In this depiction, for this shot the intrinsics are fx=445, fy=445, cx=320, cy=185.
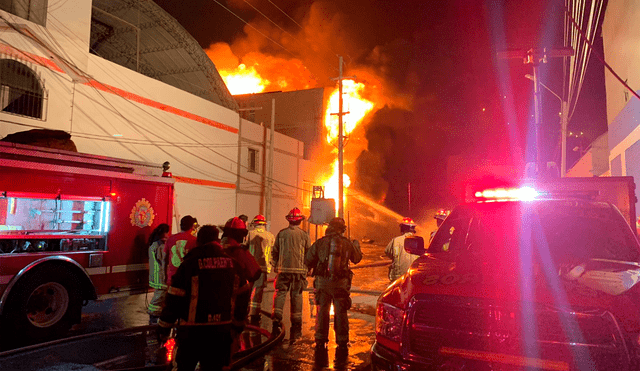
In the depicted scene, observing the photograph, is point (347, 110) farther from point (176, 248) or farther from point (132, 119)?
point (176, 248)

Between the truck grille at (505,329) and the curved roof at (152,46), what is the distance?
67.7ft

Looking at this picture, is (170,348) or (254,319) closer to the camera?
(170,348)

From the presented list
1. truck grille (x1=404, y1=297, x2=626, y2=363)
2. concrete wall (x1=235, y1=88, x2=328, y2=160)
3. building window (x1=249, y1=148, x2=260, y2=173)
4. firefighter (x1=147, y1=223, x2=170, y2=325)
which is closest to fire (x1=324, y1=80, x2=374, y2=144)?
concrete wall (x1=235, y1=88, x2=328, y2=160)

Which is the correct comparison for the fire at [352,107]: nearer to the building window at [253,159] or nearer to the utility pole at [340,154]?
the utility pole at [340,154]

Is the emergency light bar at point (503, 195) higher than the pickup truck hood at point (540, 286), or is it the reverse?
the emergency light bar at point (503, 195)

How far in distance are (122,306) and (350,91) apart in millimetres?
24676

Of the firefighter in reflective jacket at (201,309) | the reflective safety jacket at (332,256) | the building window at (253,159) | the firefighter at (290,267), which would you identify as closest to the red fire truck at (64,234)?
the firefighter at (290,267)

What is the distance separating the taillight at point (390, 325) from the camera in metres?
3.05

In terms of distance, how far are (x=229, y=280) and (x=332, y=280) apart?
2736mm

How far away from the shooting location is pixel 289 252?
7.52 m

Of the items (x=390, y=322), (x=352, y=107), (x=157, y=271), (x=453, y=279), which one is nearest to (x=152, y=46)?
(x=352, y=107)

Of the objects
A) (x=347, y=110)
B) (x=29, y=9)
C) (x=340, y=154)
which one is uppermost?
(x=347, y=110)

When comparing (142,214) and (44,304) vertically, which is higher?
(142,214)

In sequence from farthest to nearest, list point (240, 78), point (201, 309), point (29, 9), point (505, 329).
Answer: point (240, 78)
point (29, 9)
point (201, 309)
point (505, 329)
